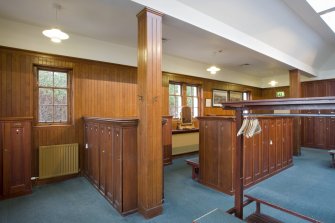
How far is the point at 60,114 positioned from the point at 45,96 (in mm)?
471

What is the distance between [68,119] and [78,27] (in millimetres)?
1947

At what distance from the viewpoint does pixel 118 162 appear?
2.67 m

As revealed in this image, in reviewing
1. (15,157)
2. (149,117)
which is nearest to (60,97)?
(15,157)

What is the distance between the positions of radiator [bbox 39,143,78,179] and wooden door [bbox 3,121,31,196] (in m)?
0.43

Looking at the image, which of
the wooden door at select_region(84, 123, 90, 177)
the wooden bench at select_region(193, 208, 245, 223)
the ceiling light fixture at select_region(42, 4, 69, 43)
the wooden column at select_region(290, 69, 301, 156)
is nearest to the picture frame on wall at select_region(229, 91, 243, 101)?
the wooden column at select_region(290, 69, 301, 156)

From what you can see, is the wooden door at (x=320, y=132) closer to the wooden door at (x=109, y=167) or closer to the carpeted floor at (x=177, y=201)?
the carpeted floor at (x=177, y=201)

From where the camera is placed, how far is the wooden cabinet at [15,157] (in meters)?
3.09

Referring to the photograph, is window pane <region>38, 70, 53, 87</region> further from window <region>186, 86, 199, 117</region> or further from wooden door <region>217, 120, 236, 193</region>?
window <region>186, 86, 199, 117</region>

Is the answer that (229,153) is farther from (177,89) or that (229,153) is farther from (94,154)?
(177,89)

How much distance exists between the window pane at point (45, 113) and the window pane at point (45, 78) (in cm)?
46

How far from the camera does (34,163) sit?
3.71 metres

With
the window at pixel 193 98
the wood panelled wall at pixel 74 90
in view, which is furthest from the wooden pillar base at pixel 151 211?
the window at pixel 193 98

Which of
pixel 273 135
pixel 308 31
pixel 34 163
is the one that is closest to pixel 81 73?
A: pixel 34 163

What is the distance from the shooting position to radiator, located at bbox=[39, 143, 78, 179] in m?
3.73
